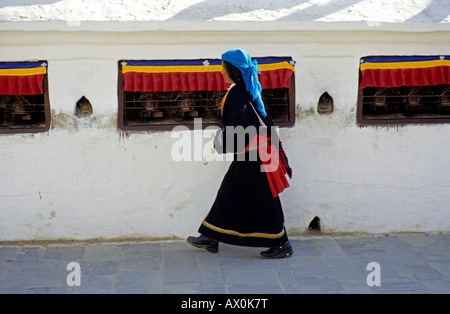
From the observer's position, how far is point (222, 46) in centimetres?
550

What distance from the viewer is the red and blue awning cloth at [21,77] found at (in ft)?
17.4

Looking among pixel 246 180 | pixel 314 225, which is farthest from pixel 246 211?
pixel 314 225

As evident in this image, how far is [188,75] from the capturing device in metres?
5.49

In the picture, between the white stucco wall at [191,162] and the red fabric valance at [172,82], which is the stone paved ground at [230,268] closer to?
the white stucco wall at [191,162]

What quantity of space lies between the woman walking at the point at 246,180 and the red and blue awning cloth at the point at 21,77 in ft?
5.94

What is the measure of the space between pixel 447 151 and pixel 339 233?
144cm

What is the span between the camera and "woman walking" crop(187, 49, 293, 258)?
4953mm

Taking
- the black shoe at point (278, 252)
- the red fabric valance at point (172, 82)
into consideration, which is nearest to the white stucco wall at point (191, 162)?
the red fabric valance at point (172, 82)

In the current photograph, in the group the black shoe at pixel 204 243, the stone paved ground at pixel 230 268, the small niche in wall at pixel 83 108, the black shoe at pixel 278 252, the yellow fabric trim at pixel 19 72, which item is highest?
the yellow fabric trim at pixel 19 72

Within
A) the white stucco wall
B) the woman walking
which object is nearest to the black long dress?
the woman walking

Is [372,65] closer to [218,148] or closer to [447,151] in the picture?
[447,151]

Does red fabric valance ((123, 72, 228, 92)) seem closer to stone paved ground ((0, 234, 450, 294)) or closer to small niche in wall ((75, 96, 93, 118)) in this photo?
small niche in wall ((75, 96, 93, 118))

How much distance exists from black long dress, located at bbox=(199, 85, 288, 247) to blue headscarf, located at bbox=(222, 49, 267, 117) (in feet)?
0.29

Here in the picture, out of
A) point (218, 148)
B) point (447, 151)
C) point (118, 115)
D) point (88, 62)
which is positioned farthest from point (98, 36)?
point (447, 151)
